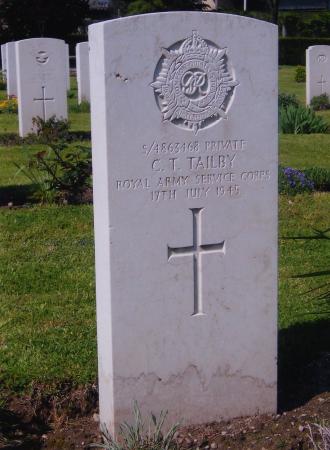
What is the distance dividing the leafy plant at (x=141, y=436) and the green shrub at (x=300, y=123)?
1097 cm

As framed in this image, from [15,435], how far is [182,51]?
1.97 meters

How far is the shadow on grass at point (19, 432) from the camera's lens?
4121 mm

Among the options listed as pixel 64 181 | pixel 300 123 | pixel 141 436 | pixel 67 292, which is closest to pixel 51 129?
pixel 300 123

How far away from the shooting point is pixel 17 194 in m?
9.13

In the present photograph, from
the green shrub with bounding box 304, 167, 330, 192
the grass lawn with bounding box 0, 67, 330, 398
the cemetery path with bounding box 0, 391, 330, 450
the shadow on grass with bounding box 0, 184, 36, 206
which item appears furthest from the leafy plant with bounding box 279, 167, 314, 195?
the cemetery path with bounding box 0, 391, 330, 450

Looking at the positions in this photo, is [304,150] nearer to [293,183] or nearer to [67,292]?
[293,183]

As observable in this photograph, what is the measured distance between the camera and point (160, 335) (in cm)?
408

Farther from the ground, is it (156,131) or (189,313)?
(156,131)

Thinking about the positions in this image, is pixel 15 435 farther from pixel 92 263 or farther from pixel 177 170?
pixel 92 263

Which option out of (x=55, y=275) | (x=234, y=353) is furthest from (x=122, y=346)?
(x=55, y=275)

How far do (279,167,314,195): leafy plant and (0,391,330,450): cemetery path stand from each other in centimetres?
464

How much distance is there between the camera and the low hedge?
43.3m

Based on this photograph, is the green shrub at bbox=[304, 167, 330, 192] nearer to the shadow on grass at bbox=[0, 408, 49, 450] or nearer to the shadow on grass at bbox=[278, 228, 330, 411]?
the shadow on grass at bbox=[278, 228, 330, 411]

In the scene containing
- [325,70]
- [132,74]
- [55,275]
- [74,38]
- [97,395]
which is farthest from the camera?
[74,38]
